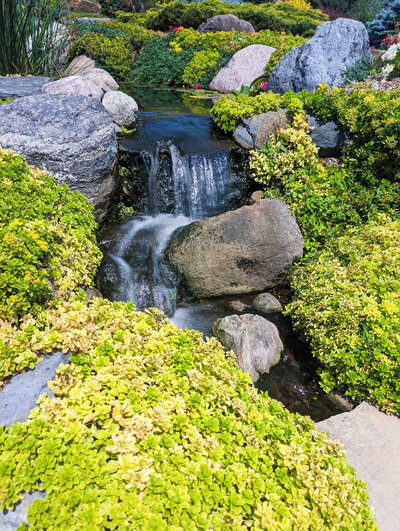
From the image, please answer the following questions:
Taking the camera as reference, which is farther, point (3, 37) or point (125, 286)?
point (3, 37)

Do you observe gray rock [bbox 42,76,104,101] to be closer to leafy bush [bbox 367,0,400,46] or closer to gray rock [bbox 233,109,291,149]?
gray rock [bbox 233,109,291,149]

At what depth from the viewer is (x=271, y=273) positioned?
267 inches

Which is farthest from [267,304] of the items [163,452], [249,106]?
[249,106]

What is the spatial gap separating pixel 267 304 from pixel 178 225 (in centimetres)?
279

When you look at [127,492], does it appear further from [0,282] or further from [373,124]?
[373,124]

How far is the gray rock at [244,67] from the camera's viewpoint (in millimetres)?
14438

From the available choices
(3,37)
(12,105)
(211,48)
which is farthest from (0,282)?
(211,48)

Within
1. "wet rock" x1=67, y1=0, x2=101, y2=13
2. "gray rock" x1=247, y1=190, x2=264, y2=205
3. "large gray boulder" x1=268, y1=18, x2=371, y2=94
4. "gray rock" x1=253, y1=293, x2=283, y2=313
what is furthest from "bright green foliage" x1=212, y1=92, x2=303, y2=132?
"wet rock" x1=67, y1=0, x2=101, y2=13

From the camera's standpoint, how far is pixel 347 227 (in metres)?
7.05

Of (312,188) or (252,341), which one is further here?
(312,188)

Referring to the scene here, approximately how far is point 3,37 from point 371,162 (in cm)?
913

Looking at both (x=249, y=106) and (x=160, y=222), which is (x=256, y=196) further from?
(x=249, y=106)

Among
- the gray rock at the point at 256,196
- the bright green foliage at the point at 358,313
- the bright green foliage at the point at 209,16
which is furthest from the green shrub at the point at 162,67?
the bright green foliage at the point at 358,313

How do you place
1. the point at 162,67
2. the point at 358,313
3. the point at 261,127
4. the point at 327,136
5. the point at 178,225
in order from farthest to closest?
the point at 162,67 → the point at 327,136 → the point at 261,127 → the point at 178,225 → the point at 358,313
